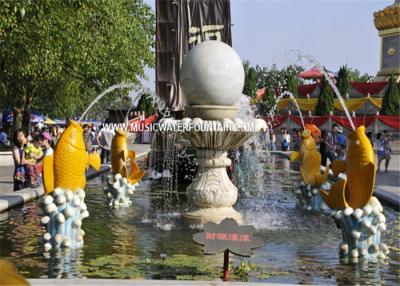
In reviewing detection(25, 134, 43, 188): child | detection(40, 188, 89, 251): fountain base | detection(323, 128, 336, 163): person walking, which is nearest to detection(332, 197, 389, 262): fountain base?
detection(40, 188, 89, 251): fountain base

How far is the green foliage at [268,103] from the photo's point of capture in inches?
1868

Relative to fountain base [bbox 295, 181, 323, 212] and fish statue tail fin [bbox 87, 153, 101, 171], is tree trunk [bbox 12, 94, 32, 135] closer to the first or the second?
fountain base [bbox 295, 181, 323, 212]

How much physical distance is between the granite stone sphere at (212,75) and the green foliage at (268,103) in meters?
36.1

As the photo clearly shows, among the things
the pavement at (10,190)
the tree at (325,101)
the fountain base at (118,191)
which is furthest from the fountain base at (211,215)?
the tree at (325,101)

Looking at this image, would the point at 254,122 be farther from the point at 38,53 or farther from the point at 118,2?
the point at 118,2

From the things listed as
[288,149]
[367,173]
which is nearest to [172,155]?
[367,173]

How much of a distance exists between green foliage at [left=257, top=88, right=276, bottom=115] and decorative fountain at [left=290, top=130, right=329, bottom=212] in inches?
1332

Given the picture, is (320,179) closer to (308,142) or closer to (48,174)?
(308,142)

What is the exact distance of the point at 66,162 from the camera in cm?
820

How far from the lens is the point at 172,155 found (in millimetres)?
16516

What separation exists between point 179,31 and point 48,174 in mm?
12464

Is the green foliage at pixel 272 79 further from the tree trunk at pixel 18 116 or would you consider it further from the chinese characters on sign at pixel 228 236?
the chinese characters on sign at pixel 228 236

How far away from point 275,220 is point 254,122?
1970 mm

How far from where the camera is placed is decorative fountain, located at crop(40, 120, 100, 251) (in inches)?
316
